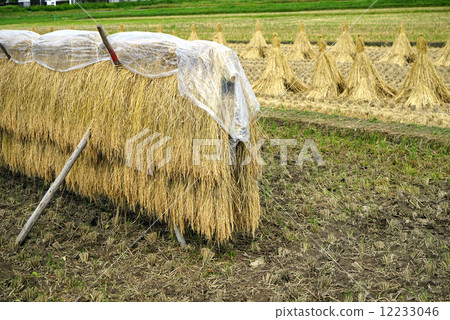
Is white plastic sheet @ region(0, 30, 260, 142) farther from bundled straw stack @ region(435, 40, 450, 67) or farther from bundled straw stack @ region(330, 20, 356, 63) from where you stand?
bundled straw stack @ region(330, 20, 356, 63)

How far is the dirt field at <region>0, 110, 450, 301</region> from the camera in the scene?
3.60m

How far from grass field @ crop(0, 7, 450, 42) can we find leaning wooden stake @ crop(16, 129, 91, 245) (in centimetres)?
1359

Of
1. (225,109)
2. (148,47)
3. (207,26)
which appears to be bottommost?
(207,26)

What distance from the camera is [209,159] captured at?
3775 millimetres

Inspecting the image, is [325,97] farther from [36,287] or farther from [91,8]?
[91,8]

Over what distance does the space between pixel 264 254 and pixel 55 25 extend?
21.0 metres

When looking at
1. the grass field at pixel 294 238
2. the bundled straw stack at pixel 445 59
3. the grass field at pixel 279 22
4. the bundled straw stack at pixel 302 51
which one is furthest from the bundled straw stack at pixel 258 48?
the grass field at pixel 294 238

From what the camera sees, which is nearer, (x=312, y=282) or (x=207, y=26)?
(x=312, y=282)

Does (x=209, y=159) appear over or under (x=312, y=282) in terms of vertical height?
over

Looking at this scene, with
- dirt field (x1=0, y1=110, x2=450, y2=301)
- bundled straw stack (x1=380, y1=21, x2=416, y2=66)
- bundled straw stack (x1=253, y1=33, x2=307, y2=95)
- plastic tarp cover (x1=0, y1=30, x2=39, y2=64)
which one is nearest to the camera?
dirt field (x1=0, y1=110, x2=450, y2=301)

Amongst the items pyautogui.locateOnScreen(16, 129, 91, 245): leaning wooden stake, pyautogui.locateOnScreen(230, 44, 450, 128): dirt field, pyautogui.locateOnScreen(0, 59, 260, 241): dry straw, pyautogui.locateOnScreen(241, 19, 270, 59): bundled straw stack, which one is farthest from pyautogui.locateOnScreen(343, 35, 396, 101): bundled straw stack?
pyautogui.locateOnScreen(241, 19, 270, 59): bundled straw stack

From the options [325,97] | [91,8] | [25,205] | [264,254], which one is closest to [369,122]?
[325,97]

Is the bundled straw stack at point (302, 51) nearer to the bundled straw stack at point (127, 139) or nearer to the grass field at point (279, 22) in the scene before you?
the grass field at point (279, 22)

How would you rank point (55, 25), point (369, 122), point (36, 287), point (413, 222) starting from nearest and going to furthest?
point (36, 287)
point (413, 222)
point (369, 122)
point (55, 25)
